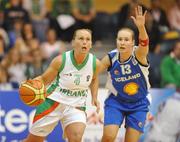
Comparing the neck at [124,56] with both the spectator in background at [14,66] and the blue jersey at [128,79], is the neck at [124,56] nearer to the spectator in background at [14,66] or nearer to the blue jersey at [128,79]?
the blue jersey at [128,79]

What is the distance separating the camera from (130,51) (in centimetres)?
914

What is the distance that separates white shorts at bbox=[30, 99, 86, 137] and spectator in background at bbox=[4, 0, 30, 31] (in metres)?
5.44

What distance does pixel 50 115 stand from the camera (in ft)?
29.9

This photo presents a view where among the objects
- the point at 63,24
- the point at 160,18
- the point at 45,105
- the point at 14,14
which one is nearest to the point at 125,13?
the point at 160,18

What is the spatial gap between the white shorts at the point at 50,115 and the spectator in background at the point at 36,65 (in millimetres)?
3825

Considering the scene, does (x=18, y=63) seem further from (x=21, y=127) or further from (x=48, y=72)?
(x=48, y=72)

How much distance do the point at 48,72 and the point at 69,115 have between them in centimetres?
62

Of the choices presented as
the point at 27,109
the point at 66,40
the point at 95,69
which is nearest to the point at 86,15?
the point at 66,40

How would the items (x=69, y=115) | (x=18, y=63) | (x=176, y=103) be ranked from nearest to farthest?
(x=69, y=115) → (x=176, y=103) → (x=18, y=63)

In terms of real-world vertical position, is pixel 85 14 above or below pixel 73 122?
above

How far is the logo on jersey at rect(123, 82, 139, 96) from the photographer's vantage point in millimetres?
9250

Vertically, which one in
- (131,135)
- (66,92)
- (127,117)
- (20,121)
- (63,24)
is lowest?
(20,121)

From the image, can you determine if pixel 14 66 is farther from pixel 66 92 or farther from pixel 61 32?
pixel 66 92

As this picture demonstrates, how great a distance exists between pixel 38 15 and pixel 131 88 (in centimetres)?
640
